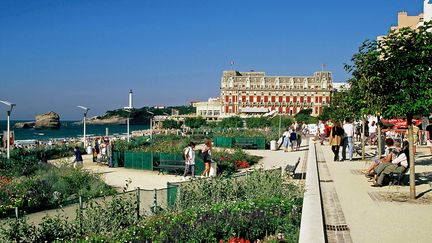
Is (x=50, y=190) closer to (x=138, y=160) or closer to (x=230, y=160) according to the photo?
(x=138, y=160)

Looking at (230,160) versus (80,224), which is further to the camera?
(230,160)

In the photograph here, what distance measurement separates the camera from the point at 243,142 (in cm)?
3428

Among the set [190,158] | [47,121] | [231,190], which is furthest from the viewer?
[47,121]

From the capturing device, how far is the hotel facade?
132 metres

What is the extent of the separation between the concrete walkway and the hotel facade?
383ft

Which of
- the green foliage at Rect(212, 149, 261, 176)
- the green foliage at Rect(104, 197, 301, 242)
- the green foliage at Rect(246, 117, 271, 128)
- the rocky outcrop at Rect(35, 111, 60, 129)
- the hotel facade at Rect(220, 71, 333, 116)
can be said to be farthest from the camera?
the rocky outcrop at Rect(35, 111, 60, 129)

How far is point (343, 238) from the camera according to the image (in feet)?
25.4

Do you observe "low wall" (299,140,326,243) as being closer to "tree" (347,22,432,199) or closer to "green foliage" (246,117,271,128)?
"tree" (347,22,432,199)

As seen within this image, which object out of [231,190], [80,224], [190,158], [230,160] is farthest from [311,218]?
[230,160]

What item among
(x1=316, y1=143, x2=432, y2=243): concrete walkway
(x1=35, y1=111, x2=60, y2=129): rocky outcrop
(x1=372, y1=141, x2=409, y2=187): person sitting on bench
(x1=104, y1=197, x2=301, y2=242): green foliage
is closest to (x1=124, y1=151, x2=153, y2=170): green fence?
(x1=316, y1=143, x2=432, y2=243): concrete walkway

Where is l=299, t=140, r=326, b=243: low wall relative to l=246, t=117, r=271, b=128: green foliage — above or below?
below

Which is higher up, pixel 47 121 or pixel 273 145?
pixel 47 121

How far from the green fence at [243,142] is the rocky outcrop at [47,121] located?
161 meters

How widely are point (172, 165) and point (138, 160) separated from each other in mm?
3161
